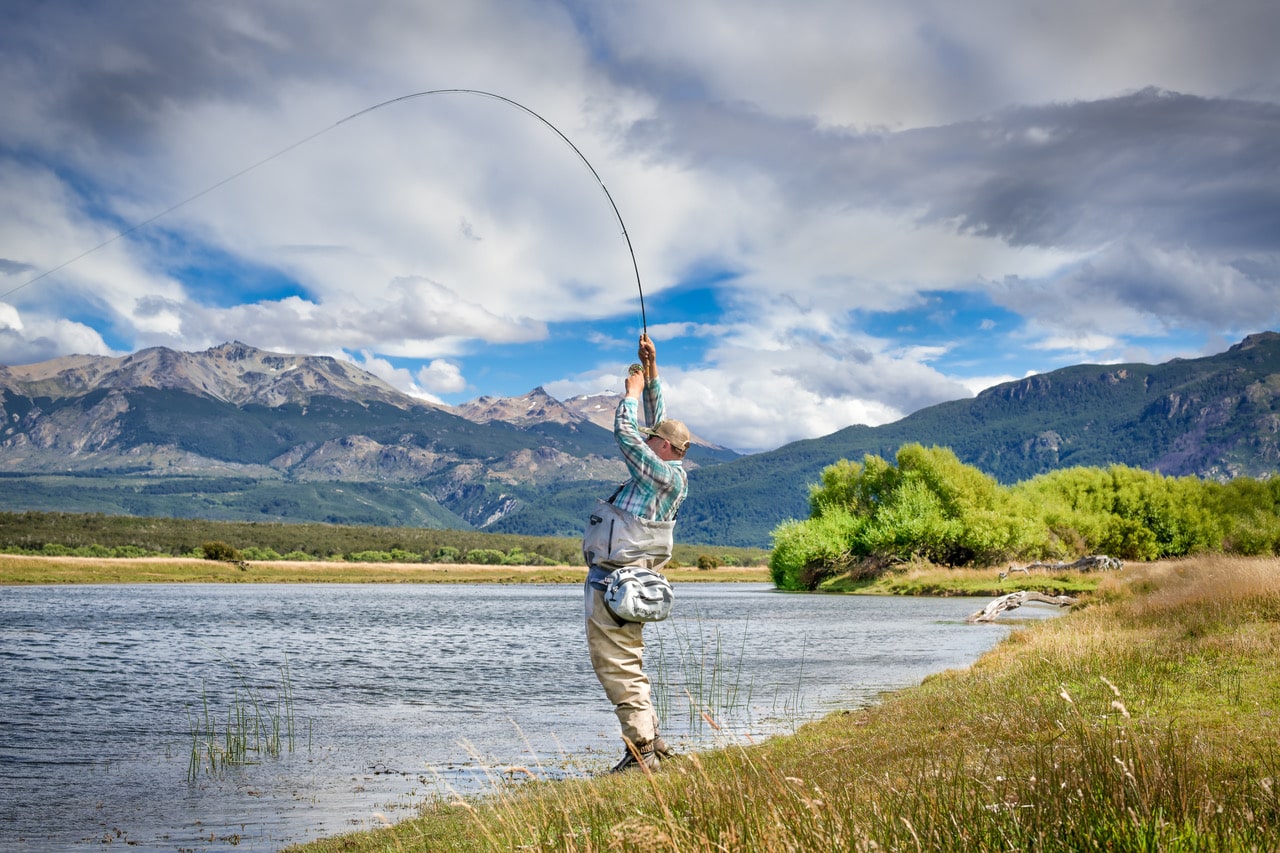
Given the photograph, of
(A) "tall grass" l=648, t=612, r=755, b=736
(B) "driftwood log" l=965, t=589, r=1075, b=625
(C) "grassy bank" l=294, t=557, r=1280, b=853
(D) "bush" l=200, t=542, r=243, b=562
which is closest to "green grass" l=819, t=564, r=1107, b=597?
(B) "driftwood log" l=965, t=589, r=1075, b=625

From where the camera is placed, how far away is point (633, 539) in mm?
9508

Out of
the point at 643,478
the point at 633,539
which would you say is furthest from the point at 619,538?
the point at 643,478

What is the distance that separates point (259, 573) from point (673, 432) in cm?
11426

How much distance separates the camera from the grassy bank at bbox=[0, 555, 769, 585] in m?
94.0

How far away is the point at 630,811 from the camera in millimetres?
6664

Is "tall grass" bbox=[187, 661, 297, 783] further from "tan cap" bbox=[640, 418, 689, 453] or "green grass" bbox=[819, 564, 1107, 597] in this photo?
"green grass" bbox=[819, 564, 1107, 597]

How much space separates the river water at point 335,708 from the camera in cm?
1157

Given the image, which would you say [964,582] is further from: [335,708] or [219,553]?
[219,553]

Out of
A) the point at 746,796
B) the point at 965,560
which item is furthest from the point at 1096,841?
the point at 965,560

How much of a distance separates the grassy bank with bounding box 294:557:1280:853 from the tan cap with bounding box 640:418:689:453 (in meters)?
2.96

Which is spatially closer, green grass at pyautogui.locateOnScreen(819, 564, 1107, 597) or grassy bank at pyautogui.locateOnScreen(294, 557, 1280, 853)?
grassy bank at pyautogui.locateOnScreen(294, 557, 1280, 853)

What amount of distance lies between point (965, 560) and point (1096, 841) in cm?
7939

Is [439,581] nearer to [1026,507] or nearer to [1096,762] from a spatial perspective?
[1026,507]

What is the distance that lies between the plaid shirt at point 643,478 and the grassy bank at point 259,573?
317 feet
